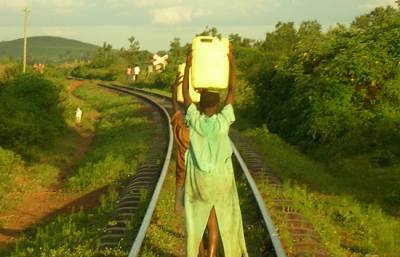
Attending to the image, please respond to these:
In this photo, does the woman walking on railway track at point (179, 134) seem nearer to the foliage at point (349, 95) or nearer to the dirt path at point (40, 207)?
the dirt path at point (40, 207)

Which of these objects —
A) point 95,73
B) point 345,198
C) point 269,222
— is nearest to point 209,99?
point 269,222

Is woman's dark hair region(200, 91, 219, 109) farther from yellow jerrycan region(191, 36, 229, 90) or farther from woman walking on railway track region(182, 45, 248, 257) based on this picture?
yellow jerrycan region(191, 36, 229, 90)

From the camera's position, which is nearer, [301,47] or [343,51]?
[343,51]

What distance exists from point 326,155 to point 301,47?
5.64m

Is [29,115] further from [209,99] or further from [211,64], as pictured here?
[209,99]

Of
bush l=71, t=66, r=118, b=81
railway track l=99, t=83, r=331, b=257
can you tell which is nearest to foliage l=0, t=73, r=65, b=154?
railway track l=99, t=83, r=331, b=257

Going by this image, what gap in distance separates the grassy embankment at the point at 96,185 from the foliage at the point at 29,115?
5.44ft

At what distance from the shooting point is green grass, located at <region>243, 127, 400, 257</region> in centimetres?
753

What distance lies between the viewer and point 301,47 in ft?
62.0

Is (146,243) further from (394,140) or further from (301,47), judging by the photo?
(301,47)

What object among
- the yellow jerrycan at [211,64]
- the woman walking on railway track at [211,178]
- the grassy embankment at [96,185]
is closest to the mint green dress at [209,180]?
the woman walking on railway track at [211,178]

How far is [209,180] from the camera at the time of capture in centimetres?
449

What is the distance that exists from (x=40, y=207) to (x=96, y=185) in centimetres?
120

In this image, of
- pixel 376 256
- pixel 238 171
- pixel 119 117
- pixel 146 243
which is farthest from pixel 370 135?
pixel 119 117
